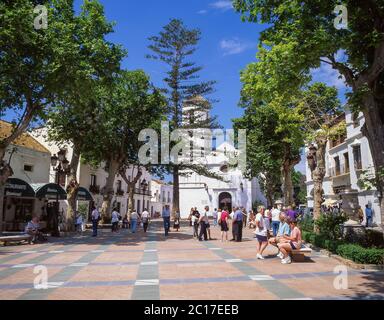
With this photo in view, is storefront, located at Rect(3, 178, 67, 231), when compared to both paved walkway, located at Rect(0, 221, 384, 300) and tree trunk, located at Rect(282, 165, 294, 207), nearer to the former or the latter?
paved walkway, located at Rect(0, 221, 384, 300)

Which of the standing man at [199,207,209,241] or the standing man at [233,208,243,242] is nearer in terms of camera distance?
the standing man at [233,208,243,242]

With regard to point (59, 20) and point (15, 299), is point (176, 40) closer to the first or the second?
point (59, 20)

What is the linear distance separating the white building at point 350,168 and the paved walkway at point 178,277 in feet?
54.7

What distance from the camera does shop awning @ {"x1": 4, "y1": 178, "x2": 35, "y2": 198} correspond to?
20.6 m

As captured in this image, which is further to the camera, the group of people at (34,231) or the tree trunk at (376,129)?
the group of people at (34,231)

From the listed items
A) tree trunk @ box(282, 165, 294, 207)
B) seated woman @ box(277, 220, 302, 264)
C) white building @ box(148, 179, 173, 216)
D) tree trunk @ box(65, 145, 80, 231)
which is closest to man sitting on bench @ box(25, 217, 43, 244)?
tree trunk @ box(65, 145, 80, 231)

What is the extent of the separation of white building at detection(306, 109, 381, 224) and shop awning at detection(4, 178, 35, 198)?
2147 cm

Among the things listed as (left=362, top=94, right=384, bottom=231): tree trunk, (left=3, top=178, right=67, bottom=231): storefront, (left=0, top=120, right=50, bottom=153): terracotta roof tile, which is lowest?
(left=3, top=178, right=67, bottom=231): storefront

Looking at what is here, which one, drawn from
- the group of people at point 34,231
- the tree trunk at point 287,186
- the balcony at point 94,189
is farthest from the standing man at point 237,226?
the balcony at point 94,189

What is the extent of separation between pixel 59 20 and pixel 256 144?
58.4 feet

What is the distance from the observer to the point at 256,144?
2898 centimetres

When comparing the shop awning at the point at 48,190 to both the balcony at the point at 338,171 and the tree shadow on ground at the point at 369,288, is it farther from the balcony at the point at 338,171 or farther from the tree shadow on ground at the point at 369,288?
the balcony at the point at 338,171

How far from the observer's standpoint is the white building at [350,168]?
2673 cm
